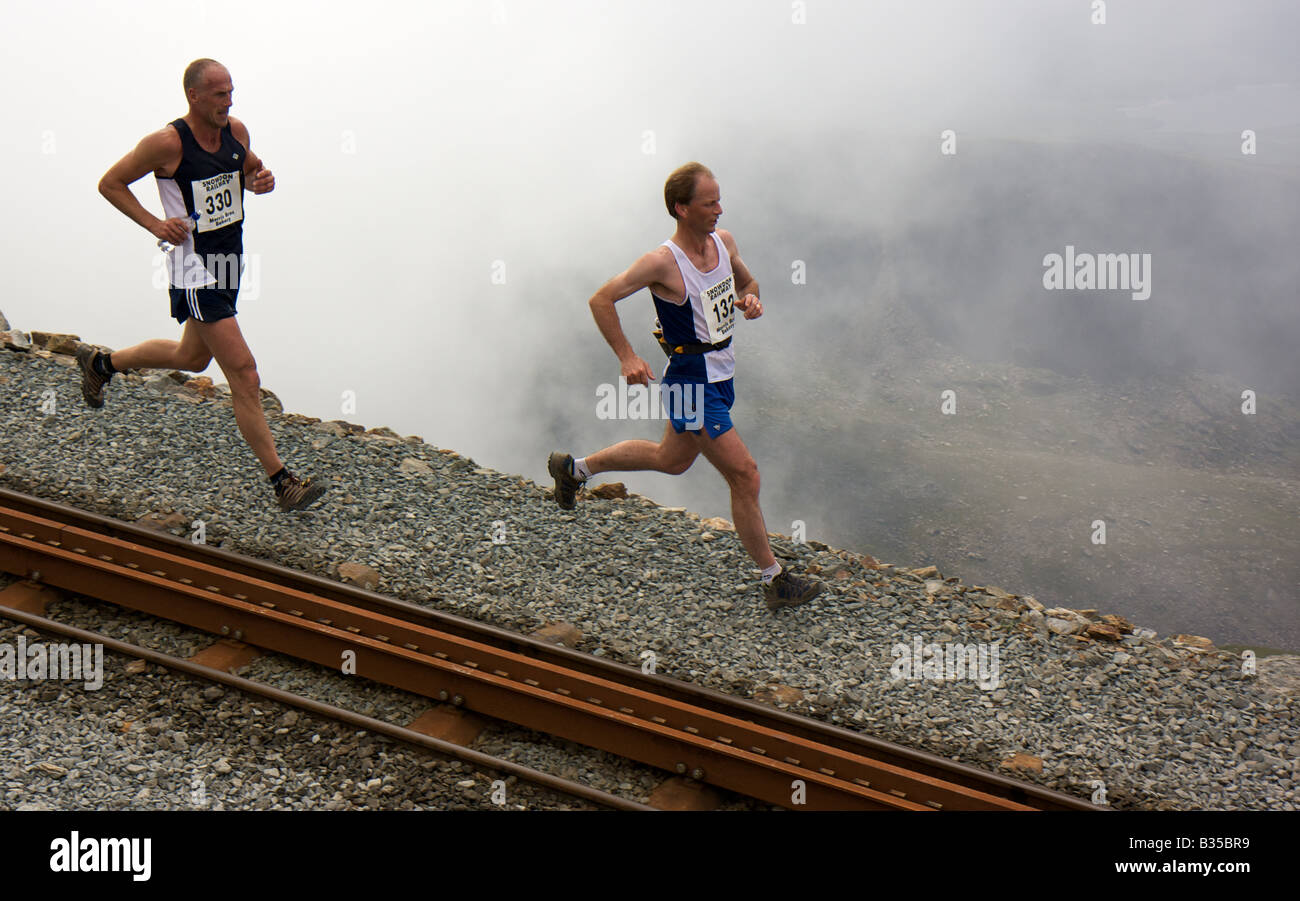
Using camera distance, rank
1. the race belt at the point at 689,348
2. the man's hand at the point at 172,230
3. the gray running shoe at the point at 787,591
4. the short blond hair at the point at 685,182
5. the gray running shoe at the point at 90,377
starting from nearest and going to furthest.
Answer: the short blond hair at the point at 685,182
the race belt at the point at 689,348
the gray running shoe at the point at 787,591
the man's hand at the point at 172,230
the gray running shoe at the point at 90,377

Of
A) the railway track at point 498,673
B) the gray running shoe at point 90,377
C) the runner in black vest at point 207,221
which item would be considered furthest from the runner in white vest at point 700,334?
the gray running shoe at point 90,377

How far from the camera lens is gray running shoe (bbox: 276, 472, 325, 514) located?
6500mm

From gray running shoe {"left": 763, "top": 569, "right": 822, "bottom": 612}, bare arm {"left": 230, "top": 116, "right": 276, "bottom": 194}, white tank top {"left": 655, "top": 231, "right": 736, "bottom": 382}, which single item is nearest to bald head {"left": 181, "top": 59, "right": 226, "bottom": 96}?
bare arm {"left": 230, "top": 116, "right": 276, "bottom": 194}

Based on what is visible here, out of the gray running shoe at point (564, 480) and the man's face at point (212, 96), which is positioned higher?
the man's face at point (212, 96)

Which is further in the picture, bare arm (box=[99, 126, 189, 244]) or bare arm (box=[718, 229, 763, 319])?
bare arm (box=[99, 126, 189, 244])

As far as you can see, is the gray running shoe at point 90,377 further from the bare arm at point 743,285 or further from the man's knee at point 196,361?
the bare arm at point 743,285

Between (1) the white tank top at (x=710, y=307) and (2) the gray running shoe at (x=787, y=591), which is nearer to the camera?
(1) the white tank top at (x=710, y=307)

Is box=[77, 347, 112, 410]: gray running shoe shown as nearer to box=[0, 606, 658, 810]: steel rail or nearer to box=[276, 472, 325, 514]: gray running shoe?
box=[276, 472, 325, 514]: gray running shoe

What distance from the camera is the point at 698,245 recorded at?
18.2 feet

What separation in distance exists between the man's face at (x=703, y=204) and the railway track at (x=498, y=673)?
2.15 meters

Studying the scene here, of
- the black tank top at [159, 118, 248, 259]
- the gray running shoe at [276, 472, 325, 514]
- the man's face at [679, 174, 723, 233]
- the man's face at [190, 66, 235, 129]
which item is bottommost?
the gray running shoe at [276, 472, 325, 514]

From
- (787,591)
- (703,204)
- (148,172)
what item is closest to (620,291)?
(703,204)

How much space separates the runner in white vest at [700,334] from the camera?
17.5 feet

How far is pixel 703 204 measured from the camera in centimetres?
531
